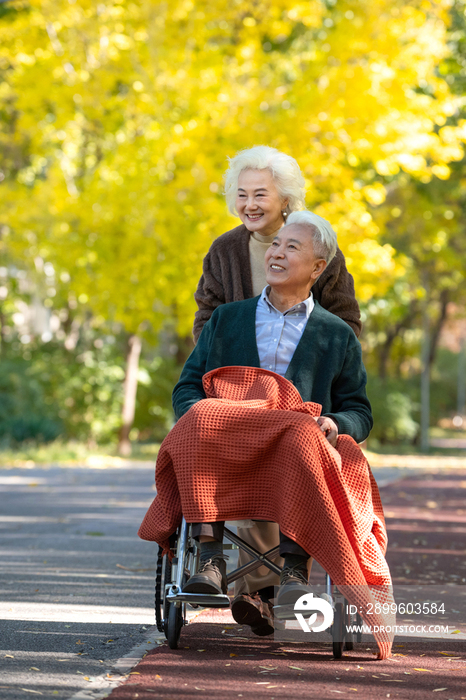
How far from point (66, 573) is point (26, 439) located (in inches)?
471

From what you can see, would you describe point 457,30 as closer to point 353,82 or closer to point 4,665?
point 353,82

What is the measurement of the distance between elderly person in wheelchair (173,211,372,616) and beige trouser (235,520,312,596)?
9.7 inches

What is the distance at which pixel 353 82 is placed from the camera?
14164mm

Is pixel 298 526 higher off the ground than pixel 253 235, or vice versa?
pixel 253 235

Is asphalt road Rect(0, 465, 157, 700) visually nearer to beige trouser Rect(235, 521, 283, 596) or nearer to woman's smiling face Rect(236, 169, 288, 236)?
beige trouser Rect(235, 521, 283, 596)

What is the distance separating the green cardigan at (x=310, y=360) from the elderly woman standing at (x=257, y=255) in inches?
13.3

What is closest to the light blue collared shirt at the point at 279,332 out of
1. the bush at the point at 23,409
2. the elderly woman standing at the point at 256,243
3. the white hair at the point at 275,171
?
the elderly woman standing at the point at 256,243

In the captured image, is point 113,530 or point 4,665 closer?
point 4,665

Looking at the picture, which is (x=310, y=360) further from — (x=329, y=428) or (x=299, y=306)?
(x=329, y=428)

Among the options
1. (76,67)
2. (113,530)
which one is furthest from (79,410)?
(113,530)

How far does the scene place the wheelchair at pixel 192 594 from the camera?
3.89 metres

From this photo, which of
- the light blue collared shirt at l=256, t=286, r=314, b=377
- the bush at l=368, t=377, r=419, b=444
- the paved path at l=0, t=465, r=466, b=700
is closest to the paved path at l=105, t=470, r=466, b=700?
the paved path at l=0, t=465, r=466, b=700

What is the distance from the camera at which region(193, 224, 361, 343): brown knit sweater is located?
4.81 metres

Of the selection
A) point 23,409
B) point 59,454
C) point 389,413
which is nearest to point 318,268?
point 59,454
